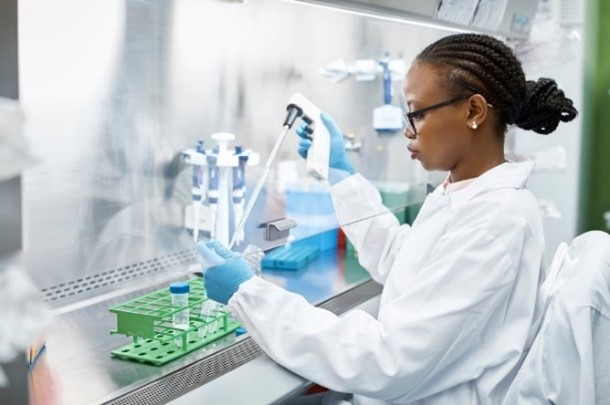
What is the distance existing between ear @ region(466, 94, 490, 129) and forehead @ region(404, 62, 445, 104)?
2.6 inches

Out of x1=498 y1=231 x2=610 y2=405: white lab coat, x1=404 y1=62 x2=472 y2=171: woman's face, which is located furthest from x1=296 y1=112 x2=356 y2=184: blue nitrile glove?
x1=498 y1=231 x2=610 y2=405: white lab coat

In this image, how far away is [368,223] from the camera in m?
1.95

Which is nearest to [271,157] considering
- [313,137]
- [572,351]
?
[313,137]

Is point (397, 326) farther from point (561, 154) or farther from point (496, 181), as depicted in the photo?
point (561, 154)

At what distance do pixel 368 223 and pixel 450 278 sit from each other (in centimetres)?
63

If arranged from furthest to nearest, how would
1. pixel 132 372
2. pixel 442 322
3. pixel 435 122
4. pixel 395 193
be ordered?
pixel 395 193 < pixel 435 122 < pixel 132 372 < pixel 442 322

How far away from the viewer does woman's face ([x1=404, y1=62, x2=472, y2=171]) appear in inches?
59.4

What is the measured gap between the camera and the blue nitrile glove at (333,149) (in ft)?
6.28

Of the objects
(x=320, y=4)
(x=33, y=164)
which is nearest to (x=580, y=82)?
(x=320, y=4)

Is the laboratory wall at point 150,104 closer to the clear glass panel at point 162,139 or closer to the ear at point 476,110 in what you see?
the clear glass panel at point 162,139

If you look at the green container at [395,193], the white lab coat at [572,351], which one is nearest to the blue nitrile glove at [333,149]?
the green container at [395,193]

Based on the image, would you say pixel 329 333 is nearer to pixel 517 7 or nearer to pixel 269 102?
pixel 269 102

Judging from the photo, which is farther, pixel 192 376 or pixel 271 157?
pixel 271 157

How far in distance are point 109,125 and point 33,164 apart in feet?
3.50
